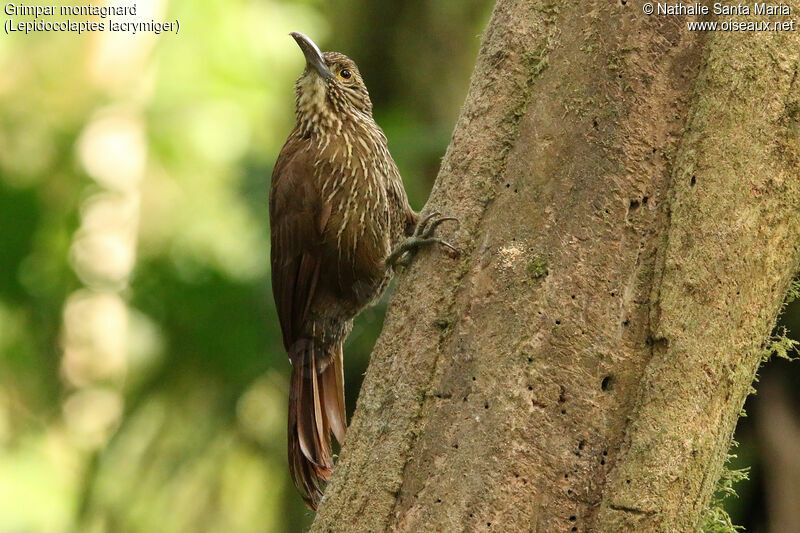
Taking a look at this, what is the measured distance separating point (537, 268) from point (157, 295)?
11.0 feet

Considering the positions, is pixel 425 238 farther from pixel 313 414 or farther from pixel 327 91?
pixel 327 91

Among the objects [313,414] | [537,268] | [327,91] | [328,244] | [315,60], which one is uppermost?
[315,60]

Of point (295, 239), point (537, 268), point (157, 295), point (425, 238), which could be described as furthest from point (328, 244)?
point (157, 295)

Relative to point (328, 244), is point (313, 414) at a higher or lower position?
lower

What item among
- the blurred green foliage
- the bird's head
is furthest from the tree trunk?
the blurred green foliage

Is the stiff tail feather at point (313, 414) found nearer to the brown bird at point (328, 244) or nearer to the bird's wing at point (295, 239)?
the brown bird at point (328, 244)

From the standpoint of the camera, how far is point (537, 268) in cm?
234

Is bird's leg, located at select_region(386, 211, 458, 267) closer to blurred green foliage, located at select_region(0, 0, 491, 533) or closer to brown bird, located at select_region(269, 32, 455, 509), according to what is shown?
brown bird, located at select_region(269, 32, 455, 509)

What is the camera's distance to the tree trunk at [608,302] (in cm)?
221

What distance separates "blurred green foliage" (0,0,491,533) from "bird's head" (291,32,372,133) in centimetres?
108

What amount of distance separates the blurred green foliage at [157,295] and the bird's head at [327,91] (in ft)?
3.53

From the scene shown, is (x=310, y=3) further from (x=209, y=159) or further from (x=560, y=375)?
(x=560, y=375)

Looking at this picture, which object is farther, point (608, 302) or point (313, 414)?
point (313, 414)

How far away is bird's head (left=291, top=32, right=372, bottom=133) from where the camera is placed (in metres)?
3.70
